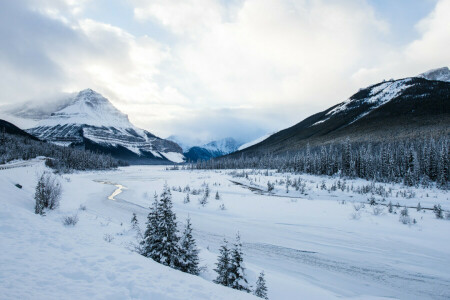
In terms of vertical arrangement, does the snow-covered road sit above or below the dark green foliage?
below

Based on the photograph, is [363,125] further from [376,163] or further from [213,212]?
[213,212]

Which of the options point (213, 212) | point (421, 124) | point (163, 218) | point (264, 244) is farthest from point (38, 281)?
point (421, 124)

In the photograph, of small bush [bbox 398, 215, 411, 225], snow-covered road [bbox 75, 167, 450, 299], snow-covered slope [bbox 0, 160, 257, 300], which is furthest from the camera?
small bush [bbox 398, 215, 411, 225]

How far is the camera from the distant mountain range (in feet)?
286

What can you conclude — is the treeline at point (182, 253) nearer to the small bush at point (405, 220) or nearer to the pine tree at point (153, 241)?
the pine tree at point (153, 241)

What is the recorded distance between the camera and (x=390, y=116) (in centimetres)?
11931

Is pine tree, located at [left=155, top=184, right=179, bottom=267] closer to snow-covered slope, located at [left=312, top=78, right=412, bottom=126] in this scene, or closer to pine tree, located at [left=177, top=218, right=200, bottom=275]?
pine tree, located at [left=177, top=218, right=200, bottom=275]

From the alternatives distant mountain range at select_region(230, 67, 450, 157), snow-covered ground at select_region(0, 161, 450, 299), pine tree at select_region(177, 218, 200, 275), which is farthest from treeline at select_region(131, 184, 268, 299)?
distant mountain range at select_region(230, 67, 450, 157)

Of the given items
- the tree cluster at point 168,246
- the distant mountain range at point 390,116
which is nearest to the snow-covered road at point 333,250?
the tree cluster at point 168,246

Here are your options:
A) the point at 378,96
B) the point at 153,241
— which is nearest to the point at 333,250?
the point at 153,241

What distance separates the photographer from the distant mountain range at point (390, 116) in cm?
8729

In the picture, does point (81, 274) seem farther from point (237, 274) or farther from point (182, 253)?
point (237, 274)

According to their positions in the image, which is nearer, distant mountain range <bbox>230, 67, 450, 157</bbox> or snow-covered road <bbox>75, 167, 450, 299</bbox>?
snow-covered road <bbox>75, 167, 450, 299</bbox>

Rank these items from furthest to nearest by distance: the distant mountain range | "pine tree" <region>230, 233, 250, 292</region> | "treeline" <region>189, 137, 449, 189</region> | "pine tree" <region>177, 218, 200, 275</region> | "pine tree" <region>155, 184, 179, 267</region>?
1. the distant mountain range
2. "treeline" <region>189, 137, 449, 189</region>
3. "pine tree" <region>155, 184, 179, 267</region>
4. "pine tree" <region>177, 218, 200, 275</region>
5. "pine tree" <region>230, 233, 250, 292</region>
